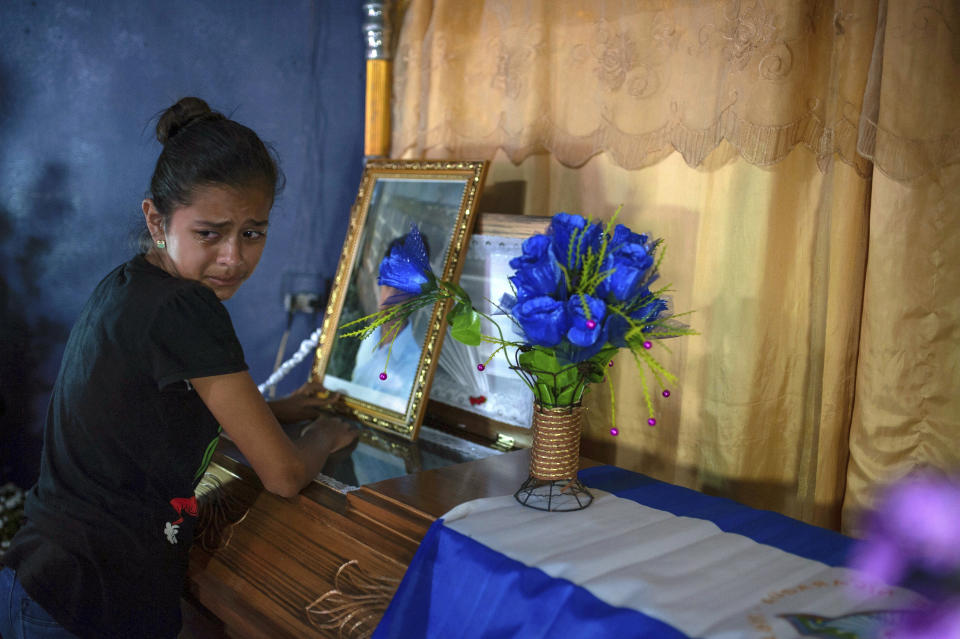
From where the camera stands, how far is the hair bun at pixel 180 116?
1.32 meters

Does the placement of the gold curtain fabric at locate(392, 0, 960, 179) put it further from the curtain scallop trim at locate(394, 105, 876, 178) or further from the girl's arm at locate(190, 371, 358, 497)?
the girl's arm at locate(190, 371, 358, 497)

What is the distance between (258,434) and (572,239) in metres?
0.64

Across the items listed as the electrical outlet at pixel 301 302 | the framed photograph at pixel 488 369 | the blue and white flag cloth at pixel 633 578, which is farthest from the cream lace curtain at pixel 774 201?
the electrical outlet at pixel 301 302

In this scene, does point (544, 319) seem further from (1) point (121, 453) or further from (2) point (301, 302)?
(2) point (301, 302)

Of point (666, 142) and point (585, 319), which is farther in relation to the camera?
point (666, 142)

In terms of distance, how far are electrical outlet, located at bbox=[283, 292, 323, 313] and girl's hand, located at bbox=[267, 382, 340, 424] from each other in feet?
1.42

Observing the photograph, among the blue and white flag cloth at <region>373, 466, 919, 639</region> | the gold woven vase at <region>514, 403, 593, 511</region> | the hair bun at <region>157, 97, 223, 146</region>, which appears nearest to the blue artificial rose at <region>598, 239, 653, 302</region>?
the gold woven vase at <region>514, 403, 593, 511</region>

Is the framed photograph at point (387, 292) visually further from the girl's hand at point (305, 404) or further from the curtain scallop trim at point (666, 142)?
the curtain scallop trim at point (666, 142)

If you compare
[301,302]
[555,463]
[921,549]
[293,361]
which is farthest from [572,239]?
[301,302]

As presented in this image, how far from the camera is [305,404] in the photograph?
183 cm

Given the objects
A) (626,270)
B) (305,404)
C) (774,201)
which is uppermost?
(774,201)

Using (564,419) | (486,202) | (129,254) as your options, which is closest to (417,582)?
(564,419)

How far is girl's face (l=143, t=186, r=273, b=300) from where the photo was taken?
4.21ft

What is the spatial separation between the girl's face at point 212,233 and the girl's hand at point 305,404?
48cm
